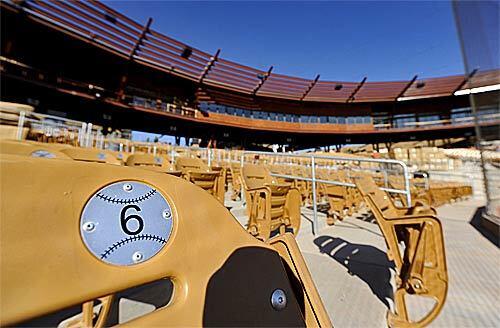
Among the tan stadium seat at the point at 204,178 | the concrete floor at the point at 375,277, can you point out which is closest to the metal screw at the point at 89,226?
the concrete floor at the point at 375,277

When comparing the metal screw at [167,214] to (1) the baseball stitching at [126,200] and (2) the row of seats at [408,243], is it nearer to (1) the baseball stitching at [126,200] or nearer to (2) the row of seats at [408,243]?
(1) the baseball stitching at [126,200]

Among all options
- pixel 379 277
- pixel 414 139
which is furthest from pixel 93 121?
pixel 414 139

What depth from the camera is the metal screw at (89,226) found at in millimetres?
396

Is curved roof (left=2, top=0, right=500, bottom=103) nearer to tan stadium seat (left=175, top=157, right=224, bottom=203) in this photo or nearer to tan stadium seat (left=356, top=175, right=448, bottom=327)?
tan stadium seat (left=356, top=175, right=448, bottom=327)

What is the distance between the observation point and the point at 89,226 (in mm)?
400

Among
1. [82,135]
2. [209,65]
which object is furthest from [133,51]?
[82,135]

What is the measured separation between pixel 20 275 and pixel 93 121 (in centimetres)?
1715

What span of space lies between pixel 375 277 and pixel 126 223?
212 cm

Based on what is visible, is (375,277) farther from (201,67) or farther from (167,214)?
(201,67)

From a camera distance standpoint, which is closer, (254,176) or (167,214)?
(167,214)

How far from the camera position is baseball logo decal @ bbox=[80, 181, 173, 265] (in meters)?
0.40

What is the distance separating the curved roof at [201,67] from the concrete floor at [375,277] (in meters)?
2.35

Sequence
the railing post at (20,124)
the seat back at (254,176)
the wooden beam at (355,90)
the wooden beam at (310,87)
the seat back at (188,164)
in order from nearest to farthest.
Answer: the seat back at (254,176), the seat back at (188,164), the railing post at (20,124), the wooden beam at (310,87), the wooden beam at (355,90)

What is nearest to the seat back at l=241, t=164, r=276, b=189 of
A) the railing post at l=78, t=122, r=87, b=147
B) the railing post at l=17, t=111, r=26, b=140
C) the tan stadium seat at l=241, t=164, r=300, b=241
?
the tan stadium seat at l=241, t=164, r=300, b=241
